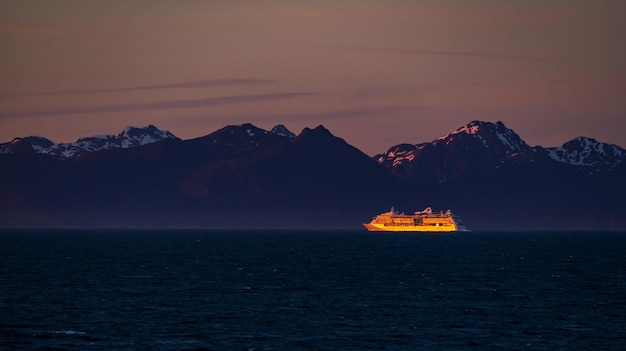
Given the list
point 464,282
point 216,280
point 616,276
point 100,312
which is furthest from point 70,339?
point 616,276

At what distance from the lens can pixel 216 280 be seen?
122188 millimetres

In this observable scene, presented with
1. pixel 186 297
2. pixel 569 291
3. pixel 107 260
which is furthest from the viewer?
pixel 107 260

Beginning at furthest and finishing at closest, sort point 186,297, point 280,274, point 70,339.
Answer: point 280,274 < point 186,297 < point 70,339

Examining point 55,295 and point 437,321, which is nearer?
point 437,321

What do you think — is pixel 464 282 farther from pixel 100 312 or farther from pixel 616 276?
pixel 100 312

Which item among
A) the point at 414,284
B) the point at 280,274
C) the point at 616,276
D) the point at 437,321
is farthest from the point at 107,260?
the point at 437,321

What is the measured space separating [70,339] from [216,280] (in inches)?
1989

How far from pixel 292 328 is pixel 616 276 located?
6738 cm

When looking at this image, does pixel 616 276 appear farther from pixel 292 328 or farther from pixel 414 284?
pixel 292 328

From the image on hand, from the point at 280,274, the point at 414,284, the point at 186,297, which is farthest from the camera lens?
the point at 280,274

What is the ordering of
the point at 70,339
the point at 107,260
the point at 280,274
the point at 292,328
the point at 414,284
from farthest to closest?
the point at 107,260 < the point at 280,274 < the point at 414,284 < the point at 292,328 < the point at 70,339

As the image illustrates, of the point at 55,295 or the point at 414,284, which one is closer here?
the point at 55,295

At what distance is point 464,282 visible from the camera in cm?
12238

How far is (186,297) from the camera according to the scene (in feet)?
330
